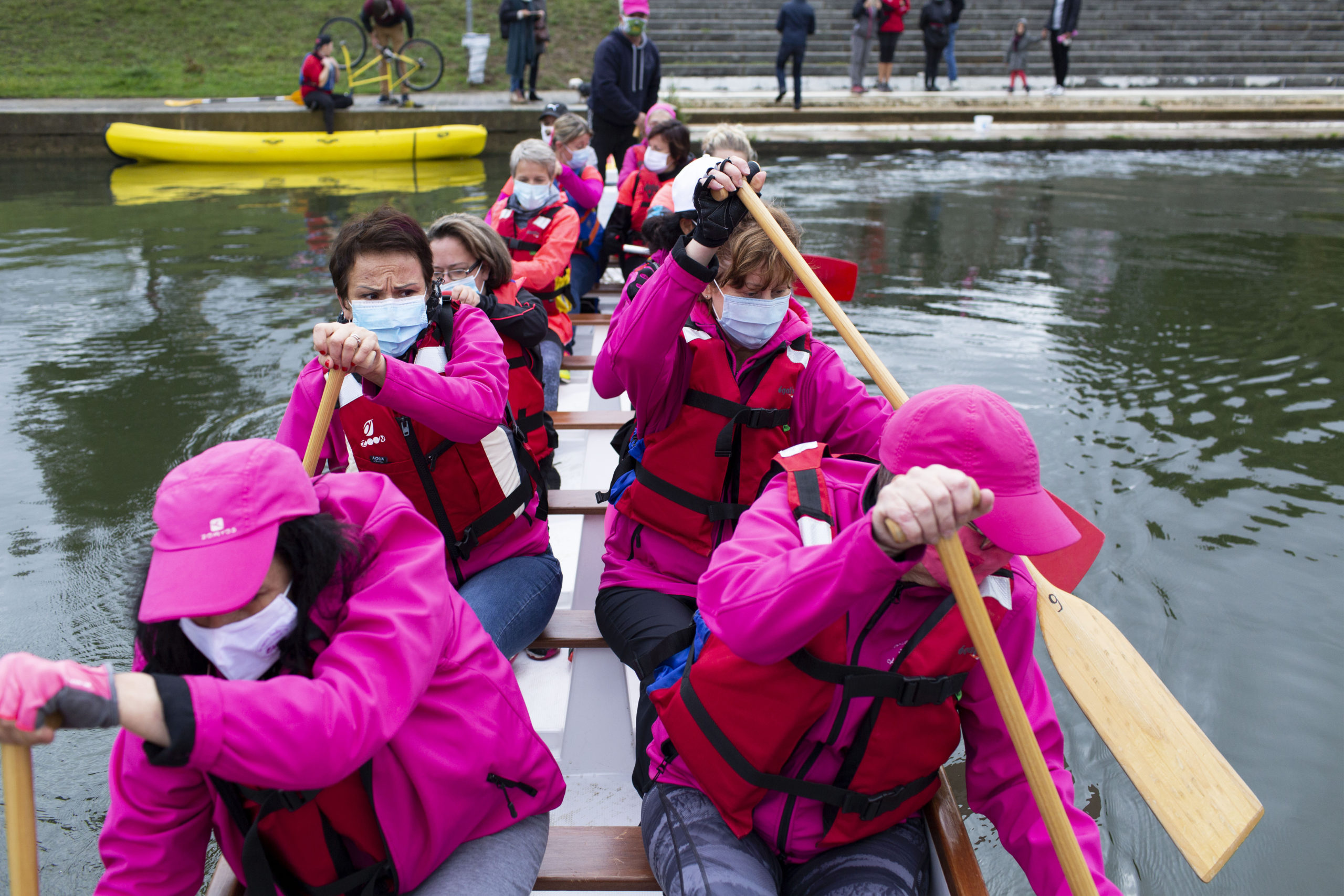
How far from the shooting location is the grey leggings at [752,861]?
66.1 inches

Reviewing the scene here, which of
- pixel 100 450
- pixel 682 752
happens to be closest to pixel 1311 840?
pixel 682 752

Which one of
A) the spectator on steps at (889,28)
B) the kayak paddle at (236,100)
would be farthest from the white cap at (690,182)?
the spectator on steps at (889,28)

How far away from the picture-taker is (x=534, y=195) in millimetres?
4934

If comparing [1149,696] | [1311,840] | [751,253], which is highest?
[751,253]

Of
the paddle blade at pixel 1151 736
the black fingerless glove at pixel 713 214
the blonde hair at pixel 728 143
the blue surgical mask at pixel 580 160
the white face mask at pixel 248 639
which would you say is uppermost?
the blonde hair at pixel 728 143

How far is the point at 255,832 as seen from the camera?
4.86 ft

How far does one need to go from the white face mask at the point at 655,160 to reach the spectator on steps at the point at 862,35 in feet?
35.4

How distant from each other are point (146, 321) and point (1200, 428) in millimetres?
7076

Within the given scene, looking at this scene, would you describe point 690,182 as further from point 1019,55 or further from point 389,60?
point 1019,55

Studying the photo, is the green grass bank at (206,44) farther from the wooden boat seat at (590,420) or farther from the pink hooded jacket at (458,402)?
the pink hooded jacket at (458,402)

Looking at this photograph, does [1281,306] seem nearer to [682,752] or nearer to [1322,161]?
[682,752]

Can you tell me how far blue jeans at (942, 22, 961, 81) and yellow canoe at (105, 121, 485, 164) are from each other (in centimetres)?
842

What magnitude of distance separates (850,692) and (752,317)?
112 cm

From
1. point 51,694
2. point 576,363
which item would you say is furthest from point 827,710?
point 576,363
